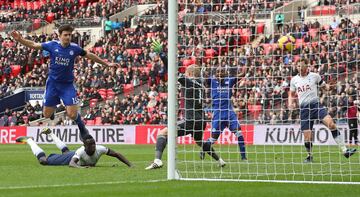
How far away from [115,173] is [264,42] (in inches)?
144

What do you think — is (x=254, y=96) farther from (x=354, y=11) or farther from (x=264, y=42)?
(x=354, y=11)

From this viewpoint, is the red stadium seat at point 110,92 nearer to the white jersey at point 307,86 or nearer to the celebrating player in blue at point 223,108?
Result: the celebrating player in blue at point 223,108

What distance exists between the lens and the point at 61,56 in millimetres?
17609

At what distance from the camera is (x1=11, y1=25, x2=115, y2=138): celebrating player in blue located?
57.1ft

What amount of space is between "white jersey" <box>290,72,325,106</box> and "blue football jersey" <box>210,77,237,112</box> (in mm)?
1369

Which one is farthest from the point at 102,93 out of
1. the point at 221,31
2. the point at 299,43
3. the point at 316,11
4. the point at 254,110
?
the point at 299,43

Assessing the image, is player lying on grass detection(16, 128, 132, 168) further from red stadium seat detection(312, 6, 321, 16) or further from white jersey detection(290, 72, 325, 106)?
red stadium seat detection(312, 6, 321, 16)

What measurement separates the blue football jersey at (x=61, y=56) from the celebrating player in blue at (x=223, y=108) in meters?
2.86

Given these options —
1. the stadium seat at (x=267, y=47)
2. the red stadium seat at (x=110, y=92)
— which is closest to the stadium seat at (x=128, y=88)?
the red stadium seat at (x=110, y=92)

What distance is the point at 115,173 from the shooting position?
14.9m

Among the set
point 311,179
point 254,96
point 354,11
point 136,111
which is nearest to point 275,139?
point 136,111

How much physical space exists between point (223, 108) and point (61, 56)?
3.68 m

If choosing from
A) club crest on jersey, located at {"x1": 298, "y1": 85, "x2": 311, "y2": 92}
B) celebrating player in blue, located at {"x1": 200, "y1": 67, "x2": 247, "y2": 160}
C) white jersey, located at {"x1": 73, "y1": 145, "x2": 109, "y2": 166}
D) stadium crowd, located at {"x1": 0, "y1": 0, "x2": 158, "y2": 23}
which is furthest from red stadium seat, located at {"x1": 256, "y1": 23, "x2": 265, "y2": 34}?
stadium crowd, located at {"x1": 0, "y1": 0, "x2": 158, "y2": 23}

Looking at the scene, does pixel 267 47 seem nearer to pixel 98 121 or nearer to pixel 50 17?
pixel 98 121
